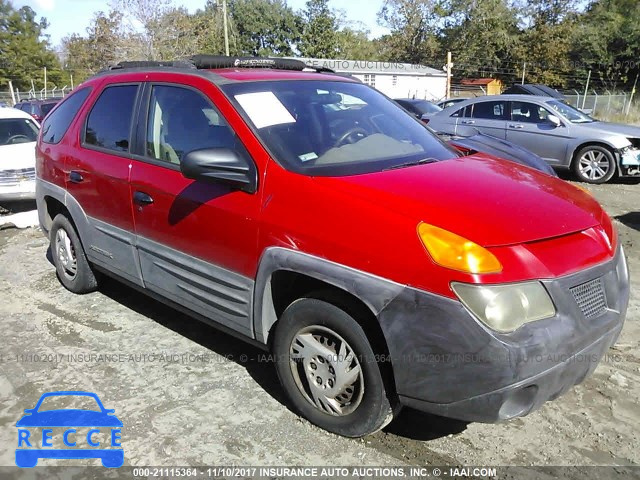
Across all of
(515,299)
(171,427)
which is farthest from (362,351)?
(171,427)

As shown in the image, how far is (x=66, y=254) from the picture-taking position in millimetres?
4906

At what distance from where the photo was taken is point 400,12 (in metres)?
61.9

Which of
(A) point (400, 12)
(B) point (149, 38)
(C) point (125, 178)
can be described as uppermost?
(A) point (400, 12)

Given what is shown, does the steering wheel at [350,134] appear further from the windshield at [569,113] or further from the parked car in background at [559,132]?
the windshield at [569,113]

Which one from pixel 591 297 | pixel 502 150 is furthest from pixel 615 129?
pixel 591 297

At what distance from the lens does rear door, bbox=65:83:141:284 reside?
3.88 m

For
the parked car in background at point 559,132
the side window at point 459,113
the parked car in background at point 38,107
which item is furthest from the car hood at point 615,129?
the parked car in background at point 38,107

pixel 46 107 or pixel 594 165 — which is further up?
pixel 46 107

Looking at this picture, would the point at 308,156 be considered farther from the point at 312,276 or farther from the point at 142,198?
the point at 142,198

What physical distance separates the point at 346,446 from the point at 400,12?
214 feet

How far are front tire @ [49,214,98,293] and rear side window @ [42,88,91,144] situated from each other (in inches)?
27.9

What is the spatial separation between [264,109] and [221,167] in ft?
1.76

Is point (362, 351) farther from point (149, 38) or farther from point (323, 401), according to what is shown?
point (149, 38)

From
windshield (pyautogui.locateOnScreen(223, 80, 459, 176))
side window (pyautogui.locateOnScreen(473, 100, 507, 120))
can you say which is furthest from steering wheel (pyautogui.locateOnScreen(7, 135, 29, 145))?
side window (pyautogui.locateOnScreen(473, 100, 507, 120))
